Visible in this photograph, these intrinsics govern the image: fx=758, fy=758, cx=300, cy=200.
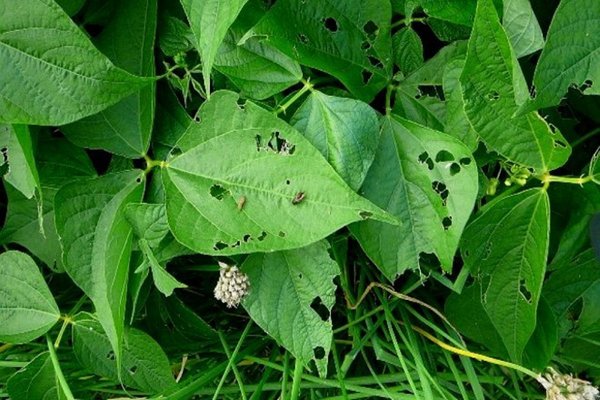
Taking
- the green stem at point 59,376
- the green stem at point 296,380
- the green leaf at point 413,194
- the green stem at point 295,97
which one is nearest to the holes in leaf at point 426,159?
the green leaf at point 413,194

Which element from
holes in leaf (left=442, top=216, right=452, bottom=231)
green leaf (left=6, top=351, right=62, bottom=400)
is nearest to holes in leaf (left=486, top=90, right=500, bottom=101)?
holes in leaf (left=442, top=216, right=452, bottom=231)

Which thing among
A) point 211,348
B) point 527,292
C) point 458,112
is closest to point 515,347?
point 527,292

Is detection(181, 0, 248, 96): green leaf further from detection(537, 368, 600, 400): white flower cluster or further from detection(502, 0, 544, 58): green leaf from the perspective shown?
detection(537, 368, 600, 400): white flower cluster

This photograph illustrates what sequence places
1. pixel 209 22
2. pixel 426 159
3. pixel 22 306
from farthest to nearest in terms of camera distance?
1. pixel 22 306
2. pixel 426 159
3. pixel 209 22

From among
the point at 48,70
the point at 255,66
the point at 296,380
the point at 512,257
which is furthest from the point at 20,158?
the point at 512,257

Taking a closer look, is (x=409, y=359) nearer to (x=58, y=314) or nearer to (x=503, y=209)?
(x=503, y=209)

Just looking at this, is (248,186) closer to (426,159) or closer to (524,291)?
(426,159)

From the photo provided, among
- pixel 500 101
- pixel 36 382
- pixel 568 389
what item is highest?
pixel 500 101
